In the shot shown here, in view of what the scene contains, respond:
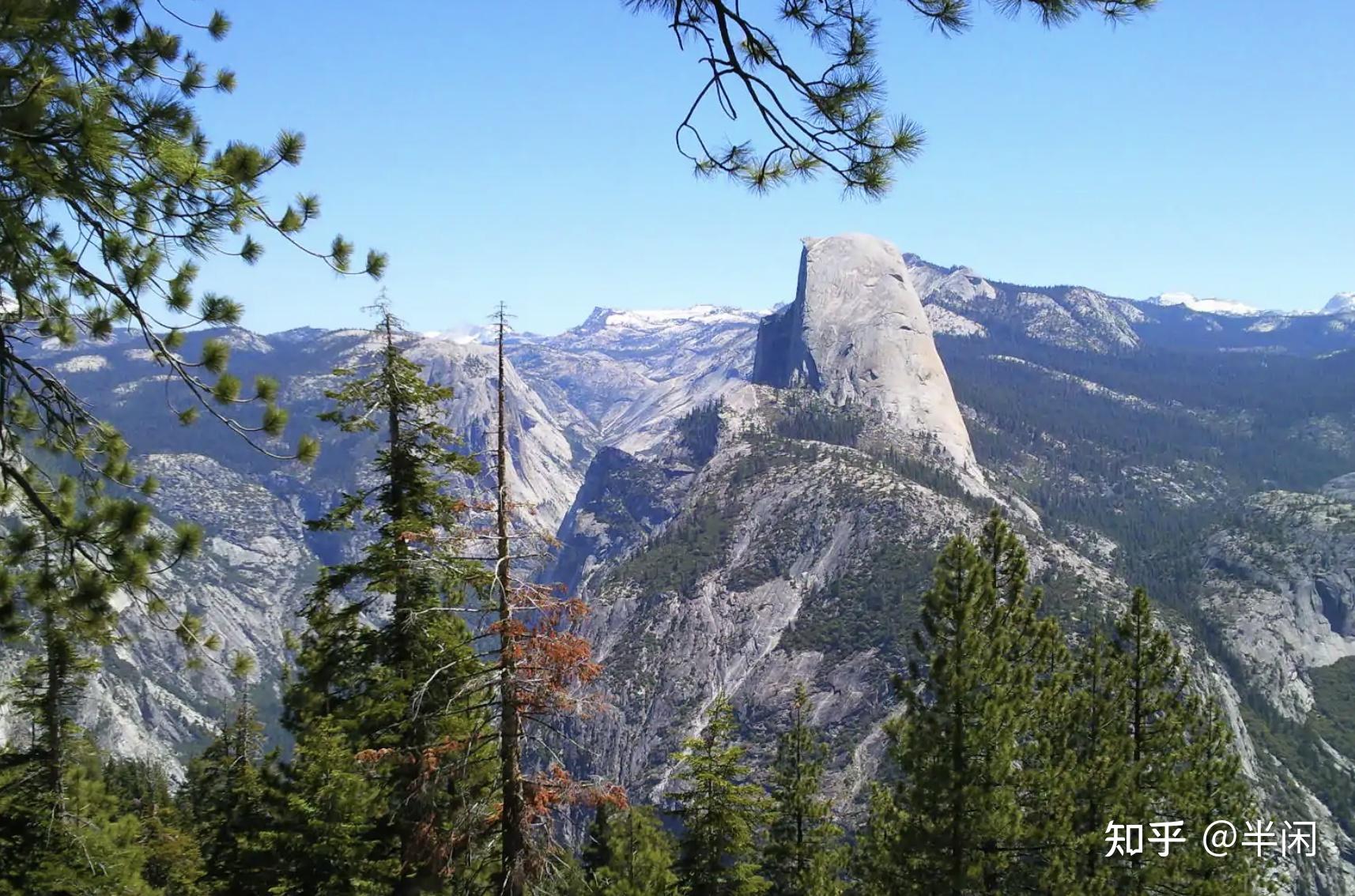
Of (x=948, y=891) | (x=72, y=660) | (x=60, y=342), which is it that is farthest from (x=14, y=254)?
(x=948, y=891)

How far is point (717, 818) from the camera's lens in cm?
2205

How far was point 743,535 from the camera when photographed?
194000 millimetres

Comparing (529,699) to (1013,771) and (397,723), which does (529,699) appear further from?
→ (1013,771)

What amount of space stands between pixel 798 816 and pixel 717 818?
439 cm

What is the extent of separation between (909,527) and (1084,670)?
156583 mm

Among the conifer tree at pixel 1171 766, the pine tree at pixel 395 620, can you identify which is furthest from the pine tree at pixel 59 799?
the conifer tree at pixel 1171 766

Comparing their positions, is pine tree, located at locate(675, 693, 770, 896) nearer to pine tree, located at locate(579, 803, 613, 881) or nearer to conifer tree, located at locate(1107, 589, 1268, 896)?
conifer tree, located at locate(1107, 589, 1268, 896)

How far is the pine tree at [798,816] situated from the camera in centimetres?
2470

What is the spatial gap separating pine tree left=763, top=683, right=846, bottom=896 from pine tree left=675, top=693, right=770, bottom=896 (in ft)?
5.81

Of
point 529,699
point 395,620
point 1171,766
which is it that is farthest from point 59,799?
point 1171,766

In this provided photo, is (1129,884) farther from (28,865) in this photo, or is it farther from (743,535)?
(743,535)

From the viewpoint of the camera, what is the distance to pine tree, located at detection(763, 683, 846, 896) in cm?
2470

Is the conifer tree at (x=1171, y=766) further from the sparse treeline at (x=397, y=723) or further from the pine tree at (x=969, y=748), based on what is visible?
the sparse treeline at (x=397, y=723)

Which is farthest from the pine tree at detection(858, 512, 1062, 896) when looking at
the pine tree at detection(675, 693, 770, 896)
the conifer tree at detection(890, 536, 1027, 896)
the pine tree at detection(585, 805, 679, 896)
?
the pine tree at detection(585, 805, 679, 896)
